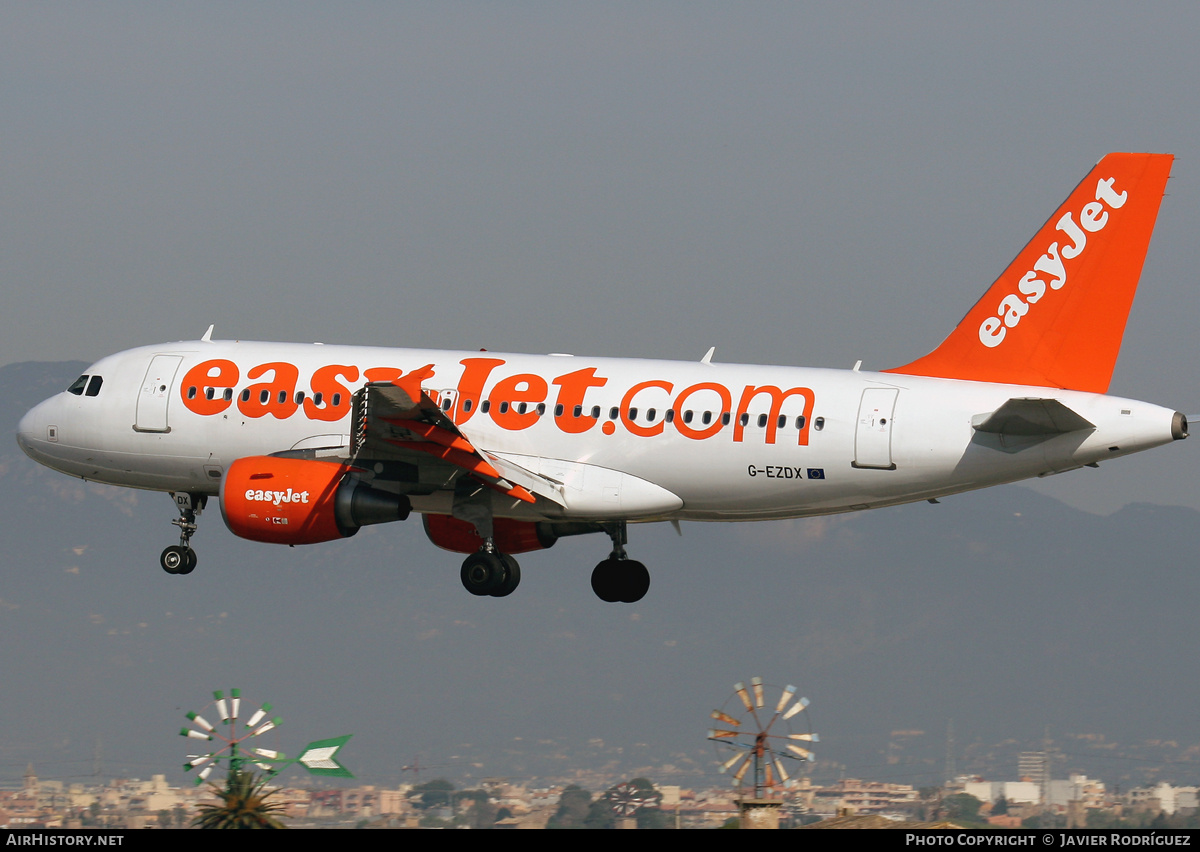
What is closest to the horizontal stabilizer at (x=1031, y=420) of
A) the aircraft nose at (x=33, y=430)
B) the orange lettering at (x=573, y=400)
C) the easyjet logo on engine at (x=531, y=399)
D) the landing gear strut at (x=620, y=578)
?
the easyjet logo on engine at (x=531, y=399)

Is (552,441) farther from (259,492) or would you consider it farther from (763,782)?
(763,782)

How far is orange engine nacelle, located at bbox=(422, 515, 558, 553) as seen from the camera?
4397 cm

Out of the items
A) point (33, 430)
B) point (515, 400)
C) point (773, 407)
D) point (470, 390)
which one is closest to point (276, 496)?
point (470, 390)

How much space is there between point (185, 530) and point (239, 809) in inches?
1319

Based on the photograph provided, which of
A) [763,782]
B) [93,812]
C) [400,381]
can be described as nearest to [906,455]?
[400,381]

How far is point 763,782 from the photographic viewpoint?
212ft

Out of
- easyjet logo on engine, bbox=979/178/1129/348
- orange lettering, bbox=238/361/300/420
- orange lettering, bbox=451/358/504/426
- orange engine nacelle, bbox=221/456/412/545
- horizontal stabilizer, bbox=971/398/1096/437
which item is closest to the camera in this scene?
horizontal stabilizer, bbox=971/398/1096/437

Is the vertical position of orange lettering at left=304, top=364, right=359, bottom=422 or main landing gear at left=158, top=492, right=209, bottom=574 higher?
orange lettering at left=304, top=364, right=359, bottom=422

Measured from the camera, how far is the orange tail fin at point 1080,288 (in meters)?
38.0

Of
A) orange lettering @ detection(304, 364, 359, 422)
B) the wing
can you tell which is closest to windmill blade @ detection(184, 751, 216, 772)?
orange lettering @ detection(304, 364, 359, 422)

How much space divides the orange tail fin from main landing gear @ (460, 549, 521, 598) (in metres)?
12.4

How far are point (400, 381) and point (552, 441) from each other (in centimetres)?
424

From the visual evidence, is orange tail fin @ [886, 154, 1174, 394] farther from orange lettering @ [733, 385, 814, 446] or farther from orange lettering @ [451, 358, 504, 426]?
orange lettering @ [451, 358, 504, 426]

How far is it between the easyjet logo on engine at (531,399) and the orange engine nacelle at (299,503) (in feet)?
1.40
